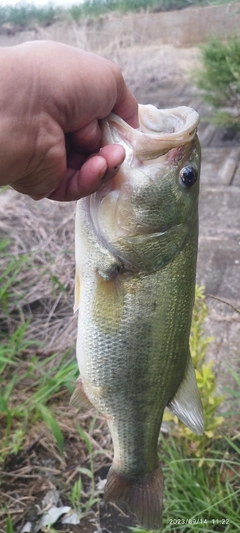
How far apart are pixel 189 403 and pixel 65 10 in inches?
284

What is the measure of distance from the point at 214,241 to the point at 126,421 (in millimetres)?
2424

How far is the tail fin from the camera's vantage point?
165 cm

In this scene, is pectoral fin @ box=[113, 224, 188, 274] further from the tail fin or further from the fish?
the tail fin

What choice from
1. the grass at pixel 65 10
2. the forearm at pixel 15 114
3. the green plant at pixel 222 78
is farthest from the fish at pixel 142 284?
the grass at pixel 65 10

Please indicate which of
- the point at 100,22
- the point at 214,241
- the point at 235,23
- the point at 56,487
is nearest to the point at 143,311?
the point at 56,487

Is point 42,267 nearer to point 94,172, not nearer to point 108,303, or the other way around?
point 108,303

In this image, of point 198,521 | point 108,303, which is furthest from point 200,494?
point 108,303

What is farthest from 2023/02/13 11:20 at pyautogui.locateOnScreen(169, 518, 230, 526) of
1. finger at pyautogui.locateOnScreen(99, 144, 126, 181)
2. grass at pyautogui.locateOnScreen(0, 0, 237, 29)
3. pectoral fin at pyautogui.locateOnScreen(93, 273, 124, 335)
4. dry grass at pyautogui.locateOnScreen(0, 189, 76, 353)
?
grass at pyautogui.locateOnScreen(0, 0, 237, 29)

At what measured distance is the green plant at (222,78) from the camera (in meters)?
5.42

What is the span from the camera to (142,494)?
1.67m

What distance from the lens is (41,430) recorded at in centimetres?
274

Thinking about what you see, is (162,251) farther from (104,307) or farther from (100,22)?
(100,22)

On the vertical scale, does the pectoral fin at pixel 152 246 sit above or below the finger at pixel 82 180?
below

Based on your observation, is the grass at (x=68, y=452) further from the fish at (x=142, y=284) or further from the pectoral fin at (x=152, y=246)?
the pectoral fin at (x=152, y=246)
